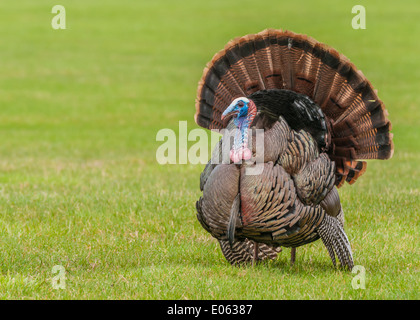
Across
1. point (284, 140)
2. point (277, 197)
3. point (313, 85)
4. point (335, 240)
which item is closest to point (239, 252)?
point (335, 240)

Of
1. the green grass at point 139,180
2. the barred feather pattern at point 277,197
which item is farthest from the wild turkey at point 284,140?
the green grass at point 139,180

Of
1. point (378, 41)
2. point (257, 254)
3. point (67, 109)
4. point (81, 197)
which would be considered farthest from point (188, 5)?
point (257, 254)

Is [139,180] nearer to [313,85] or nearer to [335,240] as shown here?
[313,85]

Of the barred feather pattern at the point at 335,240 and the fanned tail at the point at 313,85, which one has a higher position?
the fanned tail at the point at 313,85

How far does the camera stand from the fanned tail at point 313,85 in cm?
668

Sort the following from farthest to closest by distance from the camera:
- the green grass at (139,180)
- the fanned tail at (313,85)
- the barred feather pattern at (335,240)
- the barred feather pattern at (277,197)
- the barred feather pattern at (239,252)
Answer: the barred feather pattern at (239,252) → the fanned tail at (313,85) → the barred feather pattern at (335,240) → the green grass at (139,180) → the barred feather pattern at (277,197)

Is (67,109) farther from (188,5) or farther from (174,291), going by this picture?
(188,5)

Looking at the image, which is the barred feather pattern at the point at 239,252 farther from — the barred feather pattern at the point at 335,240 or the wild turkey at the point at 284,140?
the barred feather pattern at the point at 335,240

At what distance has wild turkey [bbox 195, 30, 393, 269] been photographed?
6039 mm

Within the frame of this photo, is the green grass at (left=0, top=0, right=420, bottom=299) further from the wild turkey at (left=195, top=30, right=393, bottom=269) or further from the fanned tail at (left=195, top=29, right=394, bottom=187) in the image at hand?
the fanned tail at (left=195, top=29, right=394, bottom=187)

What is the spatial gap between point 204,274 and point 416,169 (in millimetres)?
7488

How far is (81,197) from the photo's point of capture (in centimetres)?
970

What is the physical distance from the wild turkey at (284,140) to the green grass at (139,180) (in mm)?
457

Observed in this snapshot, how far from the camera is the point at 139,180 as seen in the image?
11.4 metres
